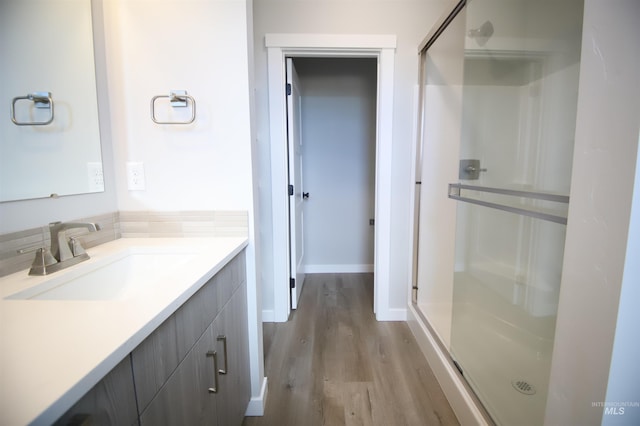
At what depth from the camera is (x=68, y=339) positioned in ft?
1.62

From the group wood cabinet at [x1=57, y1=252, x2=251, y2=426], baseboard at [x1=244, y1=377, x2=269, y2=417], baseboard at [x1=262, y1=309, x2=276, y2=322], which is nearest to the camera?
wood cabinet at [x1=57, y1=252, x2=251, y2=426]

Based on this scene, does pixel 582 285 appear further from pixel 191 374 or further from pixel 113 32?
pixel 113 32

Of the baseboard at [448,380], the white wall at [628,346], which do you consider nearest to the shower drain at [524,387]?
the baseboard at [448,380]

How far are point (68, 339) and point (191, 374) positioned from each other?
0.38 meters

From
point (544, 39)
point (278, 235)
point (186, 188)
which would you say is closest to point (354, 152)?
point (278, 235)

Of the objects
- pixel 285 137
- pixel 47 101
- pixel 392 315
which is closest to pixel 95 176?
pixel 47 101

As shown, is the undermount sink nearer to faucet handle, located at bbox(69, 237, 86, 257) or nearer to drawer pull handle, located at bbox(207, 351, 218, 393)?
faucet handle, located at bbox(69, 237, 86, 257)

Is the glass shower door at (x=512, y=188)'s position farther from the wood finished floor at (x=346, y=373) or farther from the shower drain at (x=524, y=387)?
the wood finished floor at (x=346, y=373)

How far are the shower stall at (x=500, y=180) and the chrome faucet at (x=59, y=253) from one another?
1616 mm

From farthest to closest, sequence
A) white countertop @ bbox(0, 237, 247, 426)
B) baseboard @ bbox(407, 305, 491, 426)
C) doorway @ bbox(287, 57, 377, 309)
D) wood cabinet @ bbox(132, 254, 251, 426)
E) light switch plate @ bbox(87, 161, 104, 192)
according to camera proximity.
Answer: doorway @ bbox(287, 57, 377, 309), baseboard @ bbox(407, 305, 491, 426), light switch plate @ bbox(87, 161, 104, 192), wood cabinet @ bbox(132, 254, 251, 426), white countertop @ bbox(0, 237, 247, 426)

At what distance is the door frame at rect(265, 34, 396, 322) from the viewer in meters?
1.97

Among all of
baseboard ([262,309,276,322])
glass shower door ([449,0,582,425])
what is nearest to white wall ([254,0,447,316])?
glass shower door ([449,0,582,425])

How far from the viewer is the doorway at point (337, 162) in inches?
A: 119

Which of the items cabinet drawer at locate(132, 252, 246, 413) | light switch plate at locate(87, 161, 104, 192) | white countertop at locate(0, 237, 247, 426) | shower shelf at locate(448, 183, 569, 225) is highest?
light switch plate at locate(87, 161, 104, 192)
